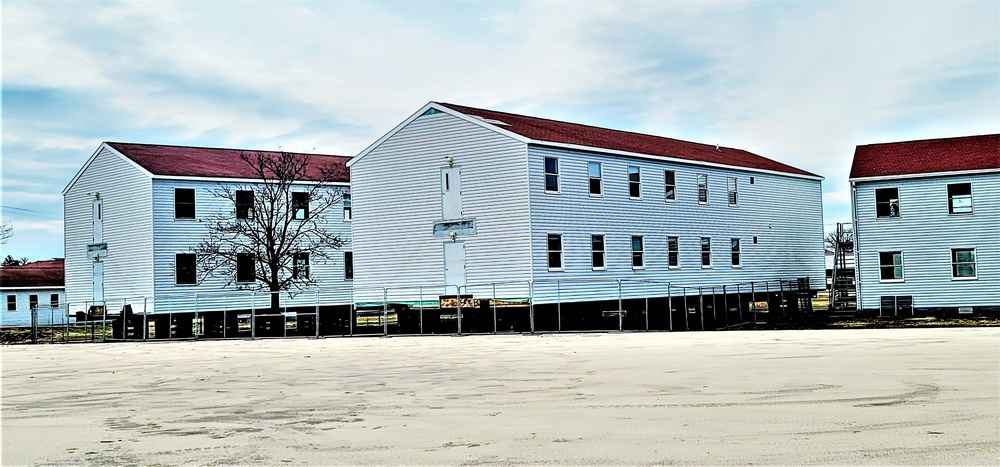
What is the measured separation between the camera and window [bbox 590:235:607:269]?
3916cm

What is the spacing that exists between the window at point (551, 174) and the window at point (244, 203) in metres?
16.7

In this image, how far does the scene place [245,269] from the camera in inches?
1905

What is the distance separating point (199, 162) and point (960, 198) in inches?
1287

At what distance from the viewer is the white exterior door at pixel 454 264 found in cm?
3831

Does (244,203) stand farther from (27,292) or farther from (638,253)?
(27,292)

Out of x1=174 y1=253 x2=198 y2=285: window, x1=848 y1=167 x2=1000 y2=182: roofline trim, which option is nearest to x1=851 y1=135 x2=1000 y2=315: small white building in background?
x1=848 y1=167 x2=1000 y2=182: roofline trim

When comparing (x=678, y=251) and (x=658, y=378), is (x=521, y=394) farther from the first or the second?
(x=678, y=251)

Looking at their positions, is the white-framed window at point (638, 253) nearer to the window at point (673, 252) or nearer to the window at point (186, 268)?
the window at point (673, 252)

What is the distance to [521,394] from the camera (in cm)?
1529

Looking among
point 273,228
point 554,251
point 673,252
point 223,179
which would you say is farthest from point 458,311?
point 223,179

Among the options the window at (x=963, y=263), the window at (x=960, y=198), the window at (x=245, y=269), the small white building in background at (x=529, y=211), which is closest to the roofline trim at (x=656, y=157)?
the small white building in background at (x=529, y=211)

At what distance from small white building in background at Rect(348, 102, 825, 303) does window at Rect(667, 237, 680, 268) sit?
0.04 meters

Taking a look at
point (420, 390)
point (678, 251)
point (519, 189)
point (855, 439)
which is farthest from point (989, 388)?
point (678, 251)

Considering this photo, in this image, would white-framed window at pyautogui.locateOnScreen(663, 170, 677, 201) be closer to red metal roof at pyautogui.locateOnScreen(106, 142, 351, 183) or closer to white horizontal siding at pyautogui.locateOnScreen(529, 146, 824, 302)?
white horizontal siding at pyautogui.locateOnScreen(529, 146, 824, 302)
